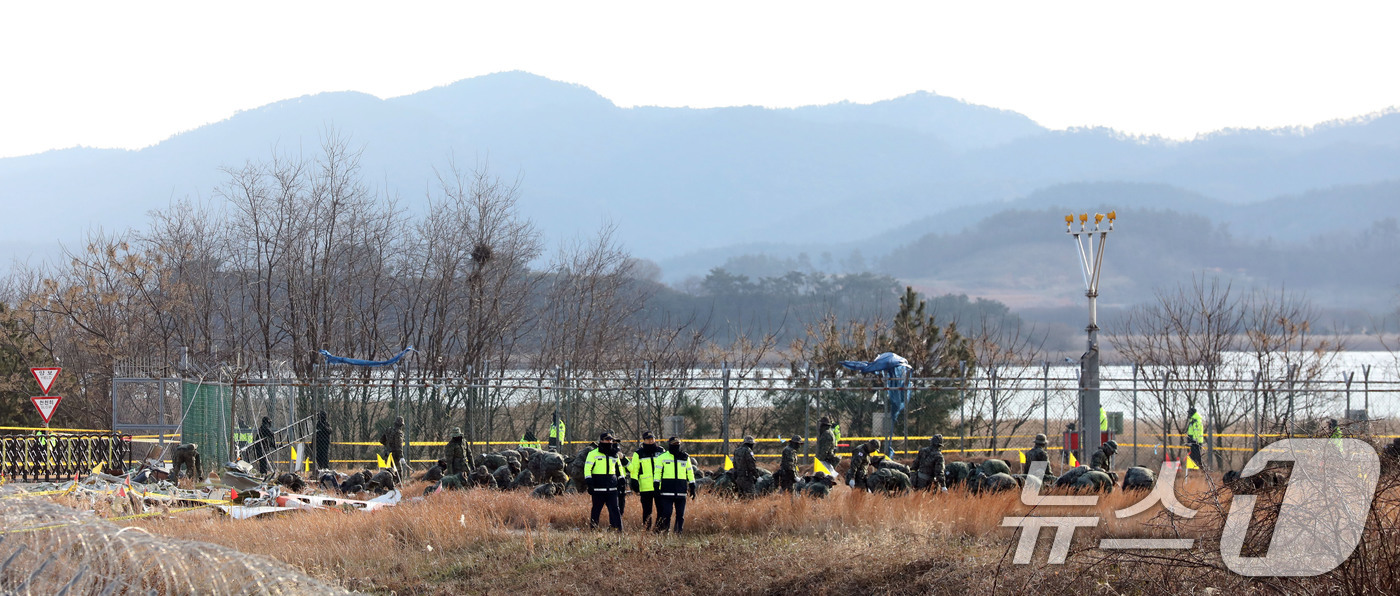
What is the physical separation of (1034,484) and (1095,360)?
7.50 meters

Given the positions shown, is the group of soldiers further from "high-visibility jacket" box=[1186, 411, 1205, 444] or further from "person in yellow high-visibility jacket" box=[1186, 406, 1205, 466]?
"high-visibility jacket" box=[1186, 411, 1205, 444]

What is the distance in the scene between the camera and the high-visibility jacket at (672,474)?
50.0ft

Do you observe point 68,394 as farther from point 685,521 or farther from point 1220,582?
point 1220,582

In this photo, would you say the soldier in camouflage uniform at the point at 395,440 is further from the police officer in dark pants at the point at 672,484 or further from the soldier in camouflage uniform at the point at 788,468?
the police officer in dark pants at the point at 672,484

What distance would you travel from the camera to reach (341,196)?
40.5m

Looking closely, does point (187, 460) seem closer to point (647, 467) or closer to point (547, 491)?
point (547, 491)

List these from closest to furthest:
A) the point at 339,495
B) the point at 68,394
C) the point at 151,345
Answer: the point at 339,495
the point at 68,394
the point at 151,345

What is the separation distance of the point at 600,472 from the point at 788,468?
3719 millimetres

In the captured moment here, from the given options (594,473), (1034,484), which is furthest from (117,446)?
(1034,484)

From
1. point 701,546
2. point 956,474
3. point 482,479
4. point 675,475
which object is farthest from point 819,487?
point 482,479

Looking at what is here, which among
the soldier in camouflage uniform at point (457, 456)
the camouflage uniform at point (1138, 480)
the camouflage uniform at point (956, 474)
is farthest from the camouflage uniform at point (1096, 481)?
the soldier in camouflage uniform at point (457, 456)

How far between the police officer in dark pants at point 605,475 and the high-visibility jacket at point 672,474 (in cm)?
65

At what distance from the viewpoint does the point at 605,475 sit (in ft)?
50.6

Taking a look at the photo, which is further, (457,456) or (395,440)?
(395,440)
